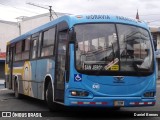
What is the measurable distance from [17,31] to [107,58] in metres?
59.7

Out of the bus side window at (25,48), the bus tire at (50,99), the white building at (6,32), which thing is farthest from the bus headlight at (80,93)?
the white building at (6,32)

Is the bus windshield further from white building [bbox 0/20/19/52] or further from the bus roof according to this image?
white building [bbox 0/20/19/52]

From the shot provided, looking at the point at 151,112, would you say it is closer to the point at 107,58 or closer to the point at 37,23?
the point at 107,58

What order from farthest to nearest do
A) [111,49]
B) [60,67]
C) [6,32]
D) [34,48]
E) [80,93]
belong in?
1. [6,32]
2. [34,48]
3. [60,67]
4. [111,49]
5. [80,93]

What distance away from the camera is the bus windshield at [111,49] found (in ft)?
36.8

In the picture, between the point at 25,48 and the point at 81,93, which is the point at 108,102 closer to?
the point at 81,93

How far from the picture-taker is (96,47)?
11383mm

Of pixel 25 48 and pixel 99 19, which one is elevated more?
pixel 99 19

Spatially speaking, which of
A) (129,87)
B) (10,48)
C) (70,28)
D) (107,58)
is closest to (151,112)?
(129,87)

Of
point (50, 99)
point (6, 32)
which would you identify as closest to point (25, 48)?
point (50, 99)

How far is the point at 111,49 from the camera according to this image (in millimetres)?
11414

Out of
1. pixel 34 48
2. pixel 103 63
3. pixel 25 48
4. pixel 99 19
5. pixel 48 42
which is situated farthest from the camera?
pixel 25 48

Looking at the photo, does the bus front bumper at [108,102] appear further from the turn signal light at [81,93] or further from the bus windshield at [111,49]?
the bus windshield at [111,49]

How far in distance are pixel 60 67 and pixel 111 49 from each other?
5.79 feet
